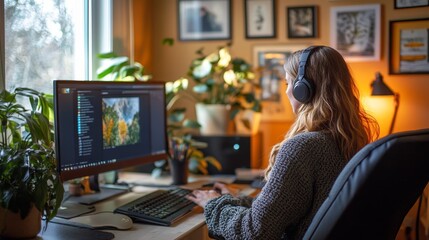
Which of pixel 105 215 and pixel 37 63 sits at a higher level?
pixel 37 63

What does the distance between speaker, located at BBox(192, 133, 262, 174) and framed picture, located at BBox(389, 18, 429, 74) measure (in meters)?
0.88

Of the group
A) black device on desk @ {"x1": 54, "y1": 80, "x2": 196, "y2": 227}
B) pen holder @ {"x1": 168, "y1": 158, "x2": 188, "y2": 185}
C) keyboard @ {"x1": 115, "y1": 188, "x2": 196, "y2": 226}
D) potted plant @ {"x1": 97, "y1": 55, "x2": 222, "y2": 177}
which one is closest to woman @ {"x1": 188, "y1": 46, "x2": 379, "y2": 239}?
keyboard @ {"x1": 115, "y1": 188, "x2": 196, "y2": 226}

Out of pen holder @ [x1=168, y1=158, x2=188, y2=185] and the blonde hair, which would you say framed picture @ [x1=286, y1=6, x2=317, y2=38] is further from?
the blonde hair

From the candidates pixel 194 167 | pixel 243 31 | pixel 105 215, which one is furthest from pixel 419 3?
pixel 105 215

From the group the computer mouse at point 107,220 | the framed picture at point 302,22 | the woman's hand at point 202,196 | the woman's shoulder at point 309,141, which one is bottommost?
the computer mouse at point 107,220

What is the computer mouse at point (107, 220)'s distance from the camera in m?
1.61

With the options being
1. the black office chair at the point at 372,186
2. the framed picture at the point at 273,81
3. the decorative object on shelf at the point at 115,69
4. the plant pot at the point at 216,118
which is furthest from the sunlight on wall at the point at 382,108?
the black office chair at the point at 372,186

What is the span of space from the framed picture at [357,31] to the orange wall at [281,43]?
29 millimetres

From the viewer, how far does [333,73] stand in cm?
153

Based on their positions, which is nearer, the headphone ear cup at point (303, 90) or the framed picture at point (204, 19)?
the headphone ear cup at point (303, 90)

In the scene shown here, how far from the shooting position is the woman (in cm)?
141

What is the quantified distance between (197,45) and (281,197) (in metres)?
1.84

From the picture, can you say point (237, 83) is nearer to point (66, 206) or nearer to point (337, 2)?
point (337, 2)

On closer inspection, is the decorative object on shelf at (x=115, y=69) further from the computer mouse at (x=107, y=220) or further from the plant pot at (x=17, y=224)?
the plant pot at (x=17, y=224)
